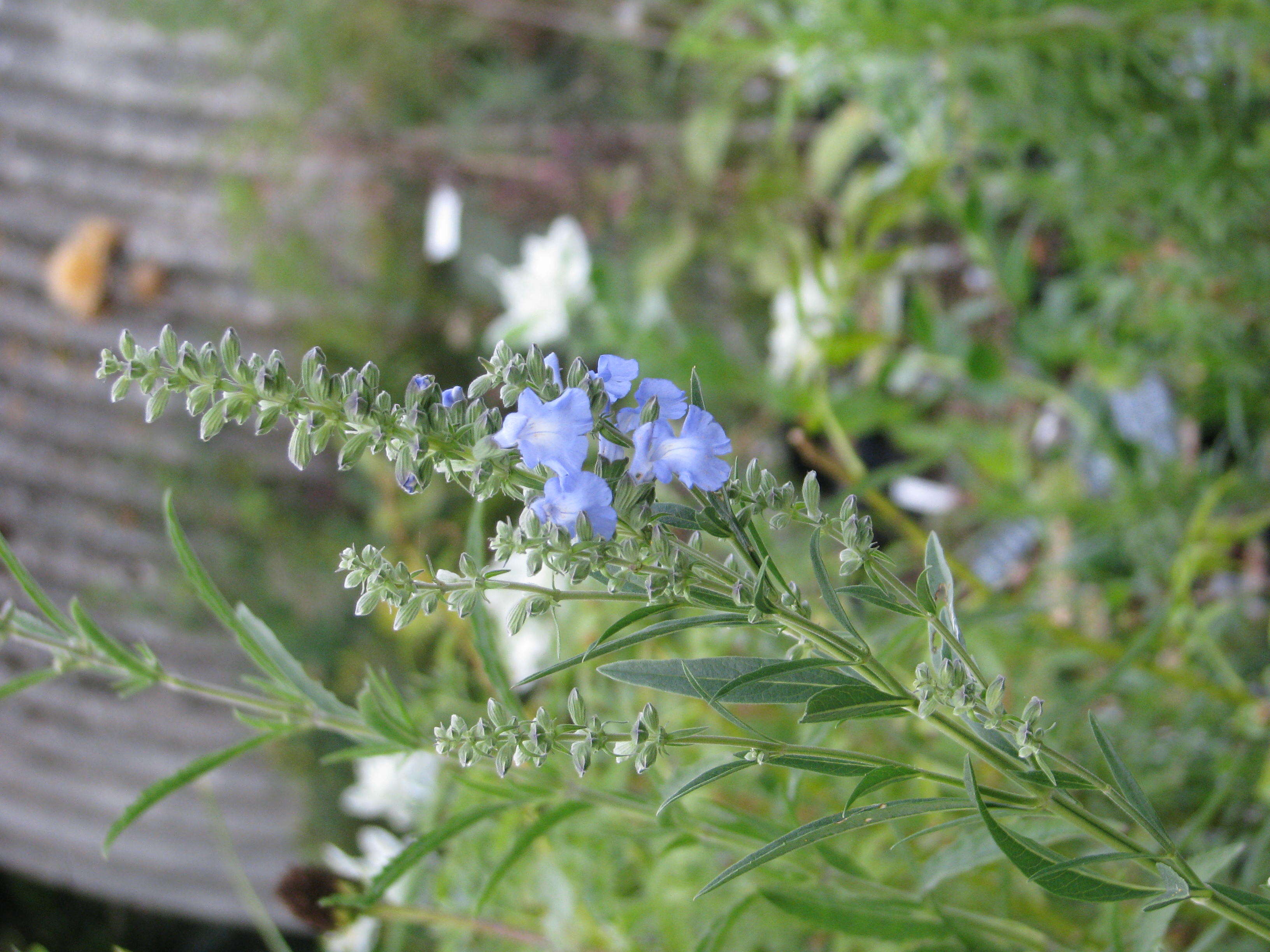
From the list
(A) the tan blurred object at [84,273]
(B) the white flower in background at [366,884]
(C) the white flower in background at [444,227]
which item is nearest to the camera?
(B) the white flower in background at [366,884]

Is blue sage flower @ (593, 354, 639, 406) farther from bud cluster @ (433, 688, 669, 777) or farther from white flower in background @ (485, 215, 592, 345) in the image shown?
white flower in background @ (485, 215, 592, 345)

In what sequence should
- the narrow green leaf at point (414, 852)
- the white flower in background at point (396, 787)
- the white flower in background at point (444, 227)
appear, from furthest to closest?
1. the white flower in background at point (444, 227)
2. the white flower in background at point (396, 787)
3. the narrow green leaf at point (414, 852)

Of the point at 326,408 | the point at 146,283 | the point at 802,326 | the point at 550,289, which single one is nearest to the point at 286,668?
the point at 326,408

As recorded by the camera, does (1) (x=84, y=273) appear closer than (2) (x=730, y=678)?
No

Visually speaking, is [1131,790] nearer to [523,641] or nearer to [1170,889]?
[1170,889]

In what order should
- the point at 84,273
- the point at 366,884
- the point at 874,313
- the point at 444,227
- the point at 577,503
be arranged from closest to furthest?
the point at 577,503 → the point at 366,884 → the point at 444,227 → the point at 874,313 → the point at 84,273

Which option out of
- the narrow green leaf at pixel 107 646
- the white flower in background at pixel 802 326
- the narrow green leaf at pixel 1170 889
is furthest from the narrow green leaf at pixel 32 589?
the white flower in background at pixel 802 326

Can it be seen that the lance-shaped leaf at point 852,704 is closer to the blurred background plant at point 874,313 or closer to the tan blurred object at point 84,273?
the blurred background plant at point 874,313

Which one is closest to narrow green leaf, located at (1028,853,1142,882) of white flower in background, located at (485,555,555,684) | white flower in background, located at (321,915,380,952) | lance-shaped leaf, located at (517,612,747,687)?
lance-shaped leaf, located at (517,612,747,687)
